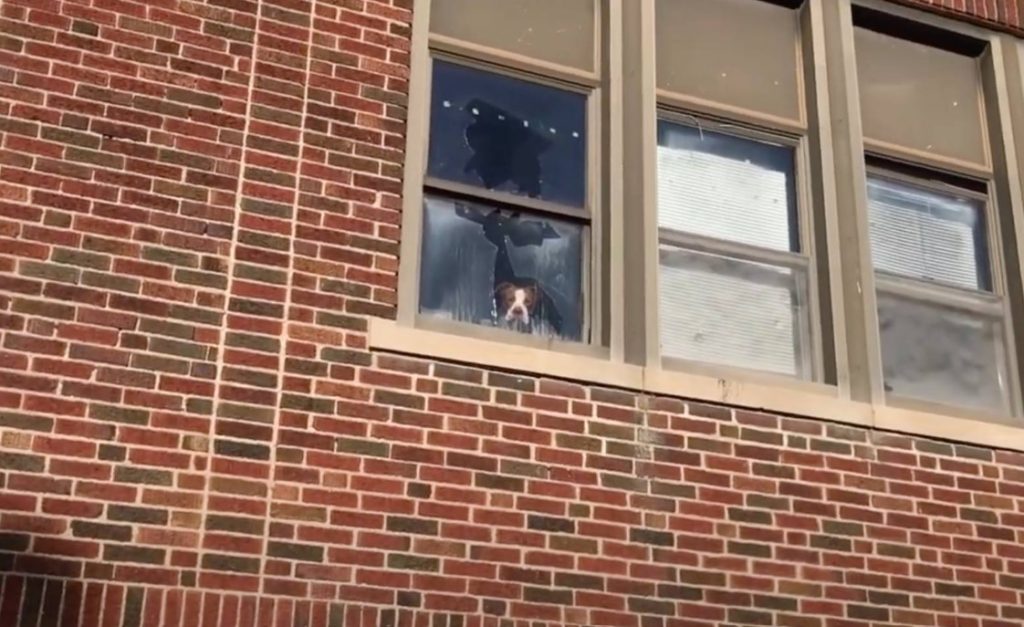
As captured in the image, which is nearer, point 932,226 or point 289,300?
point 289,300

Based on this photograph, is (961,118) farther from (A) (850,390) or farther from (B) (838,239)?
(A) (850,390)

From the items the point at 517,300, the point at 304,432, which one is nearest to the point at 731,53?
the point at 517,300

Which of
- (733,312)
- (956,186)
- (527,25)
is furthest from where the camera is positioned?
(956,186)

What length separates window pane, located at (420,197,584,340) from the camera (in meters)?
5.09

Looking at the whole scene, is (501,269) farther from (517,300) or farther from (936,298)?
(936,298)

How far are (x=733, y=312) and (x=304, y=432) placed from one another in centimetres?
209

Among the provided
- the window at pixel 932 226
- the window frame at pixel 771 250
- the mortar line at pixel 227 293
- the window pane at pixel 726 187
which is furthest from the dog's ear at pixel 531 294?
the window at pixel 932 226

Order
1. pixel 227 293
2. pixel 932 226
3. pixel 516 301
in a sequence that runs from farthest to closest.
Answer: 1. pixel 932 226
2. pixel 516 301
3. pixel 227 293

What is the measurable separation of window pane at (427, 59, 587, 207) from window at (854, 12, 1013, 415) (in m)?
1.49

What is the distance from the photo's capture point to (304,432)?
4.47 m

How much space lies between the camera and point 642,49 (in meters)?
5.69

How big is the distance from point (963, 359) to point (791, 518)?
1.49 metres

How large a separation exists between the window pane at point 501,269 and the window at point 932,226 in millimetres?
1497

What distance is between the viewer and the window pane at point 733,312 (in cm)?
542
